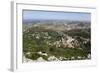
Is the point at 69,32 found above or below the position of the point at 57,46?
above

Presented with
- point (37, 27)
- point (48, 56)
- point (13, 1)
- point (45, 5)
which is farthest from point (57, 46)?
point (13, 1)

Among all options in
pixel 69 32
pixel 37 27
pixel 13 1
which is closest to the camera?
pixel 13 1

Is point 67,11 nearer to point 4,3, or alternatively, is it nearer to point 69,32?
point 69,32

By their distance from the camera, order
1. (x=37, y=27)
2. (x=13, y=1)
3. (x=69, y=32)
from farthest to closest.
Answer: (x=69, y=32) < (x=37, y=27) < (x=13, y=1)

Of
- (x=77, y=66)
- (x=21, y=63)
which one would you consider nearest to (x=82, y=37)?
(x=77, y=66)

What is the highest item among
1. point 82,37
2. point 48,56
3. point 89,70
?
point 82,37

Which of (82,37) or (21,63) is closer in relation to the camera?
(21,63)
